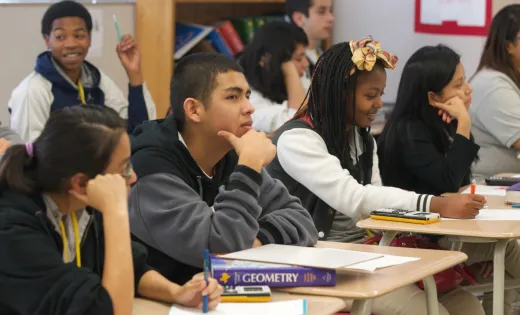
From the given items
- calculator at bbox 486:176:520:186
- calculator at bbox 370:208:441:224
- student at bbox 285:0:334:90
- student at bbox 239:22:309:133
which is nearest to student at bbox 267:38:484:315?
calculator at bbox 370:208:441:224

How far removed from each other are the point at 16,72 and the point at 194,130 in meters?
2.61

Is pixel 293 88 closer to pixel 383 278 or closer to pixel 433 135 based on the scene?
pixel 433 135

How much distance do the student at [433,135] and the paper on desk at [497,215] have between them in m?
0.37

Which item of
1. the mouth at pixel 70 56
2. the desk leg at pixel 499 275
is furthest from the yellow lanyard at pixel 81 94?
the desk leg at pixel 499 275

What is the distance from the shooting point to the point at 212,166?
2.29 m

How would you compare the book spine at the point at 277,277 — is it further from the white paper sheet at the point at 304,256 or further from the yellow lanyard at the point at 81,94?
the yellow lanyard at the point at 81,94

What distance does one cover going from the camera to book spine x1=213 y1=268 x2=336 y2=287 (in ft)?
6.25

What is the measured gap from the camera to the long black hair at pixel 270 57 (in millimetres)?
4824

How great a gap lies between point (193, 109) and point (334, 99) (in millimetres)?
736

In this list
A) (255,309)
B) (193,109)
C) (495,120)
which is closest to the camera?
(255,309)

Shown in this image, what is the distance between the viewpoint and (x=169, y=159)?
2162 millimetres

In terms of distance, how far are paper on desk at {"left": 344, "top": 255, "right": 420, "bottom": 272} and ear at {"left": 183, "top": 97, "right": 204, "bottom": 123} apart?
556mm

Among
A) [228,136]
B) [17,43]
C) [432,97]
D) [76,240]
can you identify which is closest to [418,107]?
[432,97]

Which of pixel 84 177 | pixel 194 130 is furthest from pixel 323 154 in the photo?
pixel 84 177
